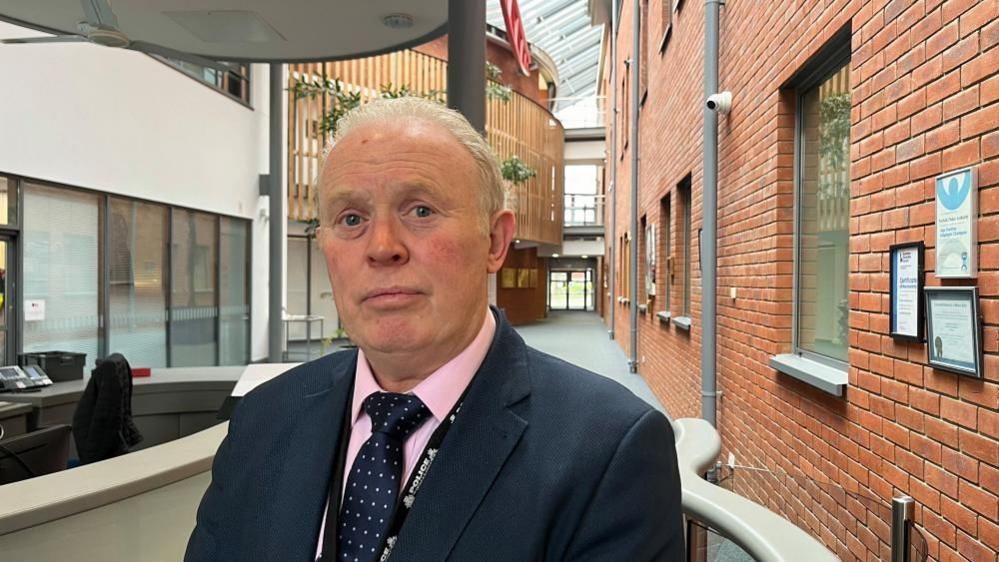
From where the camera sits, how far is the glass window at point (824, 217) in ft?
11.9

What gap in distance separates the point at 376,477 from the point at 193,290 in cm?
1056

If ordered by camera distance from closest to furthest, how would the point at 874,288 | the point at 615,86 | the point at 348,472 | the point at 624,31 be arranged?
the point at 348,472 < the point at 874,288 < the point at 624,31 < the point at 615,86

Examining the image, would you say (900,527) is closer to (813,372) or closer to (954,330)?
(954,330)

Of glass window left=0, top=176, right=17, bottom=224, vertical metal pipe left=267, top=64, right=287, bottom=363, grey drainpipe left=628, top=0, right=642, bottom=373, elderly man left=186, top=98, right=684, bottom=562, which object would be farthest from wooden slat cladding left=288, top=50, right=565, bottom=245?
elderly man left=186, top=98, right=684, bottom=562

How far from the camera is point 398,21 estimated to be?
5.30 metres

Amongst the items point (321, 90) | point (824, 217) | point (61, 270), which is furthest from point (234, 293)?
point (824, 217)

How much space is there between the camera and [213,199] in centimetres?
1110

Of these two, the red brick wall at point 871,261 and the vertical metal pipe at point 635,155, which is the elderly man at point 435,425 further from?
the vertical metal pipe at point 635,155

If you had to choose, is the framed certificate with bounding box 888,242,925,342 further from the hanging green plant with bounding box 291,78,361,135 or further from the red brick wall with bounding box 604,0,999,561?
the hanging green plant with bounding box 291,78,361,135

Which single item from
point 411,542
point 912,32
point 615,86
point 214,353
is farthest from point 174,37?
point 615,86

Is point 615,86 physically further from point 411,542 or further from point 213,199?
point 411,542

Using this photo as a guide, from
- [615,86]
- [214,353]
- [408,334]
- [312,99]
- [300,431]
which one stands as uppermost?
[615,86]

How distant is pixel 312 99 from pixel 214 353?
17.3 ft

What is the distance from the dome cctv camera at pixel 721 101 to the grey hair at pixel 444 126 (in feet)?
14.5
